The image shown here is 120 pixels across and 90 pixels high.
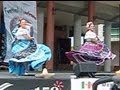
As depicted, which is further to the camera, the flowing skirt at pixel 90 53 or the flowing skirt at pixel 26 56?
the flowing skirt at pixel 90 53

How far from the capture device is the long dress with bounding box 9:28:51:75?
17.7 ft

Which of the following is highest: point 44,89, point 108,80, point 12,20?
point 12,20

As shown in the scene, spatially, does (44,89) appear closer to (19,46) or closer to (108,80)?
(19,46)

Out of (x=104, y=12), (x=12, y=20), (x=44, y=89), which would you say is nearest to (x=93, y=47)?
(x=44, y=89)

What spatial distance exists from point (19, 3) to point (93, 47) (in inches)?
179

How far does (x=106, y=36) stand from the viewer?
1616 centimetres

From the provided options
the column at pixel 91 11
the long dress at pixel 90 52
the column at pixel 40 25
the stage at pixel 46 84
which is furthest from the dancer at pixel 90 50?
the column at pixel 91 11

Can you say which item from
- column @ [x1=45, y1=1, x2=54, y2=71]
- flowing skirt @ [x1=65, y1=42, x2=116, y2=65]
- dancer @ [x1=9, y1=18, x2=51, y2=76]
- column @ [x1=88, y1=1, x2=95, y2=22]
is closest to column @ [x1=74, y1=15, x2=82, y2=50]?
column @ [x1=88, y1=1, x2=95, y2=22]

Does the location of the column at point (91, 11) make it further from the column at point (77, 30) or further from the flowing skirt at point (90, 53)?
the flowing skirt at point (90, 53)

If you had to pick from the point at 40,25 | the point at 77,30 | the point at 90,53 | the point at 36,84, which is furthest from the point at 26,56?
the point at 77,30

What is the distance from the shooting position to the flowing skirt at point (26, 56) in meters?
5.39

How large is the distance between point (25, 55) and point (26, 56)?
2 cm

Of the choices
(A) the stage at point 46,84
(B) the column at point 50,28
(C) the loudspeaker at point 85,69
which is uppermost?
(B) the column at point 50,28

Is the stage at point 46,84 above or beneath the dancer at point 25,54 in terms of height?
beneath
